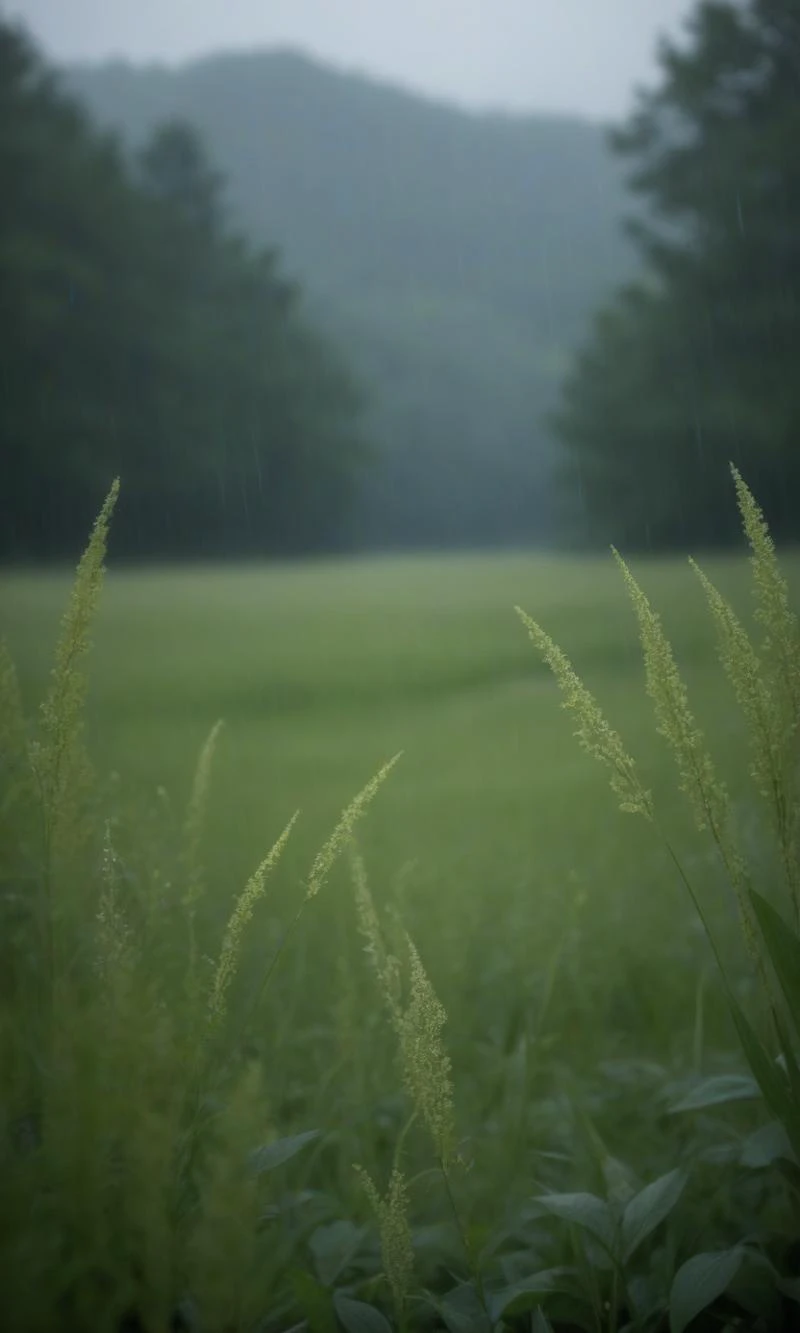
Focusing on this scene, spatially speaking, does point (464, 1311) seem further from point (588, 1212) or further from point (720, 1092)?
point (720, 1092)

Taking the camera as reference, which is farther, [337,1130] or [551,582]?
[551,582]

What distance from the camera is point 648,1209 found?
788 mm

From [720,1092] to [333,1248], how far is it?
13.0 inches

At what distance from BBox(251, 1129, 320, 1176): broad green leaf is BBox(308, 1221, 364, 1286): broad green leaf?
16 cm

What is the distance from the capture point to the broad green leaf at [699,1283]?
0.68m

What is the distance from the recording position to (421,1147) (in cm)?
130

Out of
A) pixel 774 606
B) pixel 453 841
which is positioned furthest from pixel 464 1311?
pixel 453 841

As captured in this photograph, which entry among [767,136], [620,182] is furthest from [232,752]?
[767,136]

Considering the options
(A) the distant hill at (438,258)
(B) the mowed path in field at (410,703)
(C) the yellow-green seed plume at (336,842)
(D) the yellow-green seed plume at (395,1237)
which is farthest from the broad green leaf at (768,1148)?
(A) the distant hill at (438,258)

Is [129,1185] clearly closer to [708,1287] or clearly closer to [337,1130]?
[708,1287]

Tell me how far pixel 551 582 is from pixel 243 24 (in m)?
1.04

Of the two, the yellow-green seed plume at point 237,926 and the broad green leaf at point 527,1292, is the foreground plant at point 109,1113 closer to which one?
the yellow-green seed plume at point 237,926

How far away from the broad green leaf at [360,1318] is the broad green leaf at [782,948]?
0.34 m

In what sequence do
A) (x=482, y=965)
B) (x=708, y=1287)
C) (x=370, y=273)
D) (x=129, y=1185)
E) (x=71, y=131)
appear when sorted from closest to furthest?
1. (x=129, y=1185)
2. (x=708, y=1287)
3. (x=482, y=965)
4. (x=71, y=131)
5. (x=370, y=273)
